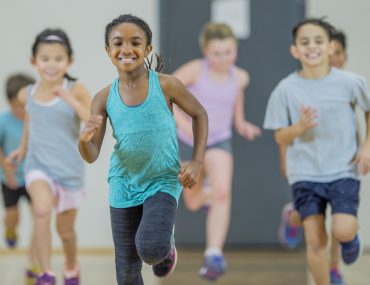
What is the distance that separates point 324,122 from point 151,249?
148cm

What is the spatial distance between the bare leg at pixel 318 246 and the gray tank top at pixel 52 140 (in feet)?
4.85

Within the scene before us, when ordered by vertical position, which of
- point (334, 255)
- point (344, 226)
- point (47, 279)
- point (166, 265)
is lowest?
point (334, 255)

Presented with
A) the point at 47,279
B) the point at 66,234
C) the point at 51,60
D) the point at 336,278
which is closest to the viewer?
the point at 47,279

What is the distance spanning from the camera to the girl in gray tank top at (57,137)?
480cm

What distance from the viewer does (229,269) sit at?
6.24 m

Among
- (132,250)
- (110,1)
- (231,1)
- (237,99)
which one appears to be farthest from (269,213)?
(132,250)

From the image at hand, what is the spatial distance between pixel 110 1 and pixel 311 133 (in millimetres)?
3495

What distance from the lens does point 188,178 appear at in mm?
3330

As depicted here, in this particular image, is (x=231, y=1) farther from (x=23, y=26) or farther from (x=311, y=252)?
(x=311, y=252)

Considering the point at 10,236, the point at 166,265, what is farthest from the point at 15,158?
the point at 166,265

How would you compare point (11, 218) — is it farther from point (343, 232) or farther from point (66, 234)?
point (343, 232)

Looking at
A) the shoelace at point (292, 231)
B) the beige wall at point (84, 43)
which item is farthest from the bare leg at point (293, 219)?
the beige wall at point (84, 43)

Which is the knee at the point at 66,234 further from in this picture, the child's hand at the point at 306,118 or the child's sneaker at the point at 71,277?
the child's hand at the point at 306,118

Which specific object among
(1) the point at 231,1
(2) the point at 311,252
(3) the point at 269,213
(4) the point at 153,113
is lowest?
(3) the point at 269,213
